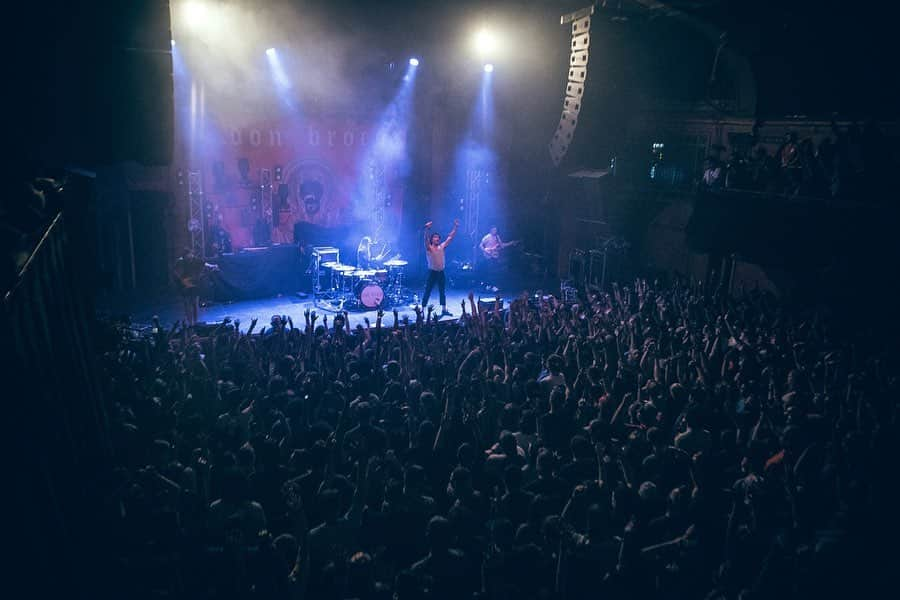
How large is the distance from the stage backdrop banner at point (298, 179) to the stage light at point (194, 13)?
273cm

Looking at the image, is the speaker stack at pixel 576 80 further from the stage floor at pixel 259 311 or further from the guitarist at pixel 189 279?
the guitarist at pixel 189 279

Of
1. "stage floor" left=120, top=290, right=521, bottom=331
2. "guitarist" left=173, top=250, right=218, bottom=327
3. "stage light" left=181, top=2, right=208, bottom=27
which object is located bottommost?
"stage floor" left=120, top=290, right=521, bottom=331

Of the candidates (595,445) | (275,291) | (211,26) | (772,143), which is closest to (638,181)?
(772,143)

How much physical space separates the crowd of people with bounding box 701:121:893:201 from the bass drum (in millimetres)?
6635

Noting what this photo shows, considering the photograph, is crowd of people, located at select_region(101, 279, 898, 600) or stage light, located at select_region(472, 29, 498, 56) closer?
crowd of people, located at select_region(101, 279, 898, 600)

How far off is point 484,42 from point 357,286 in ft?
22.9

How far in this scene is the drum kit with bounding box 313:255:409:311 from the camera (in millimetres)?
13633

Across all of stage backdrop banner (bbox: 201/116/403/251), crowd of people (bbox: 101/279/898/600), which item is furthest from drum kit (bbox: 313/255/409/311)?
crowd of people (bbox: 101/279/898/600)

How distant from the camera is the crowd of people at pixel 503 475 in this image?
136 inches

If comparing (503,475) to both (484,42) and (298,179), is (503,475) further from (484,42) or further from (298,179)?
(298,179)

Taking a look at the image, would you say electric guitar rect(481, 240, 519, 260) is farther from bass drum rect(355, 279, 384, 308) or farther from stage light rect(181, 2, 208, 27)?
stage light rect(181, 2, 208, 27)

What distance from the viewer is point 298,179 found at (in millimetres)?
17547

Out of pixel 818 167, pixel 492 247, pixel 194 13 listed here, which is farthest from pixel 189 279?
pixel 818 167

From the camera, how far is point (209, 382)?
545 centimetres
